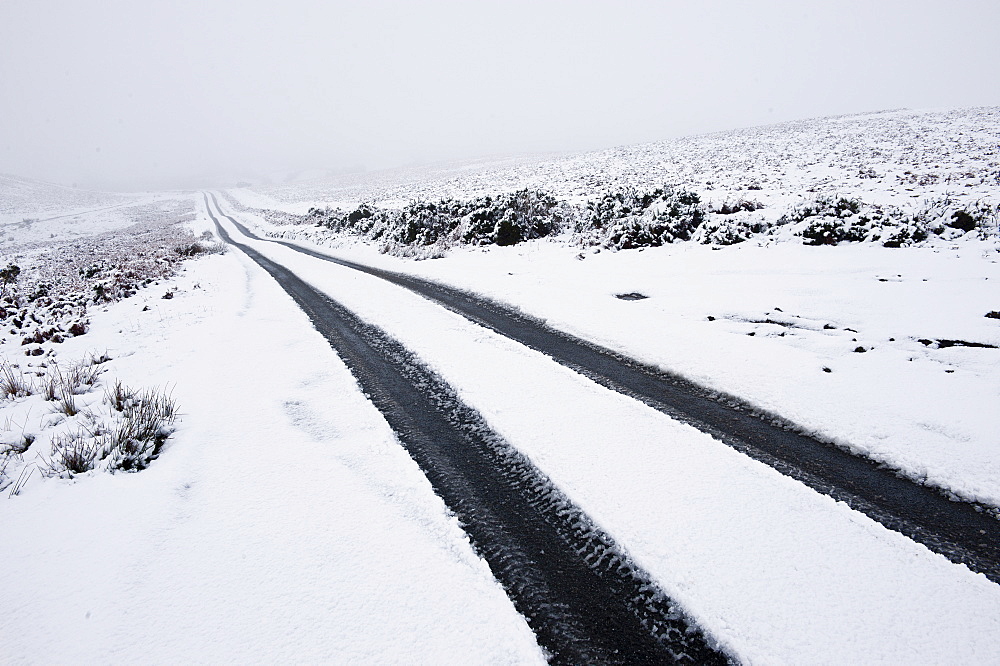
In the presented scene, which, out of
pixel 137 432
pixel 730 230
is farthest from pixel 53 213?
pixel 730 230

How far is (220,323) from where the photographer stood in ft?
24.0

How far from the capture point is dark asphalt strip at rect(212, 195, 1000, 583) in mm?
2207

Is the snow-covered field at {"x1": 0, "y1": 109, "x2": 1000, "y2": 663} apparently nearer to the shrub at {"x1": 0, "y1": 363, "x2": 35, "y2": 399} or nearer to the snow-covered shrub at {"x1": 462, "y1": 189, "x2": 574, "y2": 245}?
the shrub at {"x1": 0, "y1": 363, "x2": 35, "y2": 399}

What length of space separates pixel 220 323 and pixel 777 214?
11.9 metres

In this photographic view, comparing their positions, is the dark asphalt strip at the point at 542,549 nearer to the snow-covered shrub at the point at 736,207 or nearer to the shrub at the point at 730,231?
the shrub at the point at 730,231

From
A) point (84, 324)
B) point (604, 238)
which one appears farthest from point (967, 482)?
point (84, 324)

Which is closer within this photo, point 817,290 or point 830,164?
point 817,290

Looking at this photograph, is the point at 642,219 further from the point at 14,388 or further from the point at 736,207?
the point at 14,388

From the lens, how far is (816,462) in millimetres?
2850

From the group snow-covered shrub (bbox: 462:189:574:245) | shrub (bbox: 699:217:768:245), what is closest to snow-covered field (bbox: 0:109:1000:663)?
shrub (bbox: 699:217:768:245)

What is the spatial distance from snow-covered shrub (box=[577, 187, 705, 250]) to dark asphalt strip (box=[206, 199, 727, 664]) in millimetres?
8903

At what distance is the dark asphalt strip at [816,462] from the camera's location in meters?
2.21

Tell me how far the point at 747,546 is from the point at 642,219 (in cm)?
1124

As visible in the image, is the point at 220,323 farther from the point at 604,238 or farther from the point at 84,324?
the point at 604,238
